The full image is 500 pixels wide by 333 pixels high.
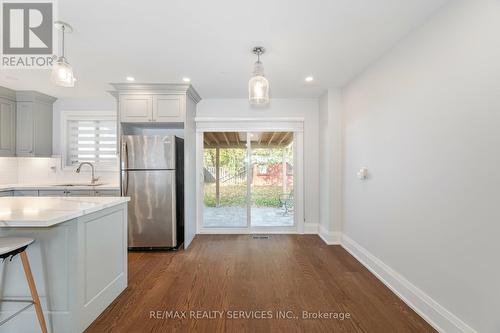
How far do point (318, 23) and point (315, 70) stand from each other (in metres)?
1.06

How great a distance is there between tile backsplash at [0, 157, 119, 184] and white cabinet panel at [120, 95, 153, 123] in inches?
48.1

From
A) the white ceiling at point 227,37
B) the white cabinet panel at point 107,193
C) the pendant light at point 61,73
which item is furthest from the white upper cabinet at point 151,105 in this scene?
the pendant light at point 61,73

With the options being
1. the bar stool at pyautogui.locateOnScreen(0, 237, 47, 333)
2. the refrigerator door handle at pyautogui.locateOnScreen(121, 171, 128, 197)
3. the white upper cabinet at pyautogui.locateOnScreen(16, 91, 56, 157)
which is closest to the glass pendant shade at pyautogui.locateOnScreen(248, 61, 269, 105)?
the bar stool at pyautogui.locateOnScreen(0, 237, 47, 333)

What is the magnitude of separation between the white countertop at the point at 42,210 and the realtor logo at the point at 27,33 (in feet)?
5.06

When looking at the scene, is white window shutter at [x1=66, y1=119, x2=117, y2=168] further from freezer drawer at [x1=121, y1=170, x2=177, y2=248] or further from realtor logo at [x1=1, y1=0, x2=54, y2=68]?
realtor logo at [x1=1, y1=0, x2=54, y2=68]

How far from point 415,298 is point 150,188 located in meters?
3.40

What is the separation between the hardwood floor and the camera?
6.32ft

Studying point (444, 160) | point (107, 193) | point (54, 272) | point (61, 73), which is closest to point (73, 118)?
point (107, 193)

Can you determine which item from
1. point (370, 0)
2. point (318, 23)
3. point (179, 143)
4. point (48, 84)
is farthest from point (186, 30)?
point (48, 84)

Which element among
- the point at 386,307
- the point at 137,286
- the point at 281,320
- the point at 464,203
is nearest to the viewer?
the point at 464,203

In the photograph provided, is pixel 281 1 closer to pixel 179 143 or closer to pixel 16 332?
pixel 179 143

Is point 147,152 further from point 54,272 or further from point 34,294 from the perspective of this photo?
point 34,294

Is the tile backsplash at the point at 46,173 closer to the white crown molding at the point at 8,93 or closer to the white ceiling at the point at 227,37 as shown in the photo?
the white crown molding at the point at 8,93

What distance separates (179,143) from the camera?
12.3ft
